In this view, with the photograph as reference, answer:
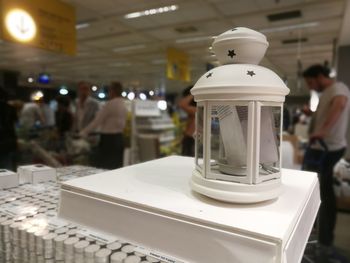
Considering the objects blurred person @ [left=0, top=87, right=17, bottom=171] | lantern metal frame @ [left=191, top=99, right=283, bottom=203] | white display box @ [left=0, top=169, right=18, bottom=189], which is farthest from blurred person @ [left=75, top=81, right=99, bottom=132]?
lantern metal frame @ [left=191, top=99, right=283, bottom=203]

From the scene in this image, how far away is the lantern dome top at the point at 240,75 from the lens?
0.75 metres

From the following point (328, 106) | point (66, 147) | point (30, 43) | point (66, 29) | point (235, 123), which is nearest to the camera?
point (235, 123)

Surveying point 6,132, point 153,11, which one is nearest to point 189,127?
point 153,11

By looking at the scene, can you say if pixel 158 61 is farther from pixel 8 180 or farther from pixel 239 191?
pixel 239 191

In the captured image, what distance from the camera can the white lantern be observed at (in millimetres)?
756

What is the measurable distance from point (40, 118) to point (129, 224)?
16.4 feet

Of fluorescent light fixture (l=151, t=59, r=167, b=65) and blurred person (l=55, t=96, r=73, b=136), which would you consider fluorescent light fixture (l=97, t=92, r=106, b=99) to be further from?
fluorescent light fixture (l=151, t=59, r=167, b=65)

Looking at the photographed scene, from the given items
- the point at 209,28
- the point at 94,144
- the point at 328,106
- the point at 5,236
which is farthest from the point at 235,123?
the point at 209,28

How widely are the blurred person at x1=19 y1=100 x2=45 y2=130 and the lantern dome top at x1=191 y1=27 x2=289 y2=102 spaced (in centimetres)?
504

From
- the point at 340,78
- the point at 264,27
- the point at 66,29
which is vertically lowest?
the point at 340,78

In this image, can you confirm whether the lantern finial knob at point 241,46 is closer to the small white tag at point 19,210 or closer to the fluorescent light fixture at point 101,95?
the small white tag at point 19,210

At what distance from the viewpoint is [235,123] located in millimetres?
859

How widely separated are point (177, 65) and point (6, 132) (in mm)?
4729

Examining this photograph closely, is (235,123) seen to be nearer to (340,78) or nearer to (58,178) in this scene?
(58,178)
